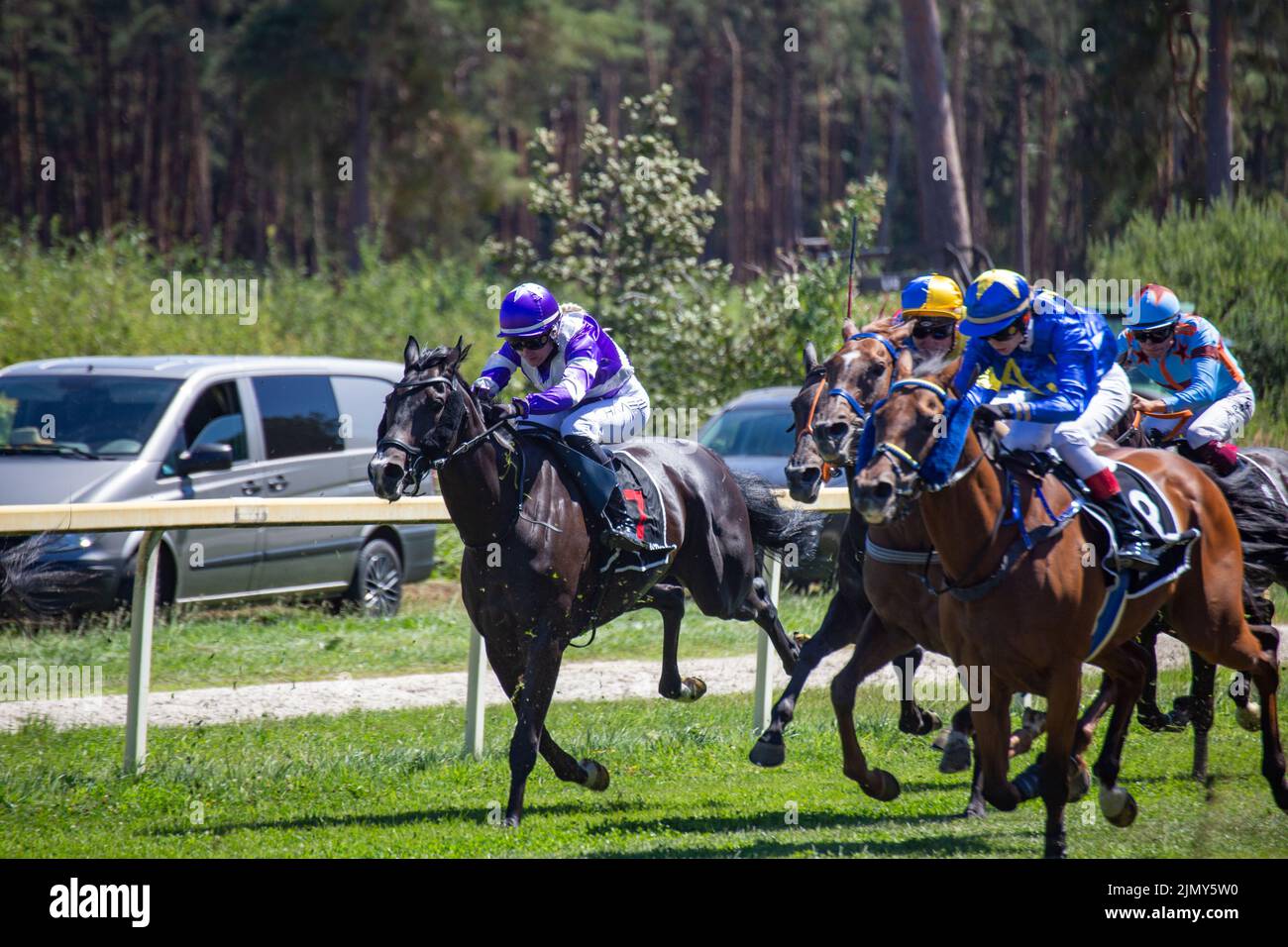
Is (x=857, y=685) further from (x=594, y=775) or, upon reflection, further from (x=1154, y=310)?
(x=1154, y=310)

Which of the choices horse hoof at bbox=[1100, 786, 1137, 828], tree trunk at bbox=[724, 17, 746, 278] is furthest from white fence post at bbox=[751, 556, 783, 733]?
tree trunk at bbox=[724, 17, 746, 278]

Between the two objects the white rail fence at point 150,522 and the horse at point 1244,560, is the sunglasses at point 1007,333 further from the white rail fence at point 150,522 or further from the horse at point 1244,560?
the white rail fence at point 150,522

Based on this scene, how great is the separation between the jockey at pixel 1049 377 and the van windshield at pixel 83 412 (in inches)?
266

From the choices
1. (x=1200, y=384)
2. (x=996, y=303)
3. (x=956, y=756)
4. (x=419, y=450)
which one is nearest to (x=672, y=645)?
(x=956, y=756)

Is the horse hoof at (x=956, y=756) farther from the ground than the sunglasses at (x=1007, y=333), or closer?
closer

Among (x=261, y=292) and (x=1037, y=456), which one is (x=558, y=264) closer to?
(x=261, y=292)

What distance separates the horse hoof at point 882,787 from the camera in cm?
656

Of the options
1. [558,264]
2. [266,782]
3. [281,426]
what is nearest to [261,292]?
[558,264]

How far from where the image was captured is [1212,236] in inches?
875

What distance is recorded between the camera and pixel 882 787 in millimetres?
6574

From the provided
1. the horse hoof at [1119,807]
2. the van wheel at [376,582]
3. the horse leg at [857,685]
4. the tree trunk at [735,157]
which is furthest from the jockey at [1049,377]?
the tree trunk at [735,157]

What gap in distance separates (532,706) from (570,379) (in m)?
1.55

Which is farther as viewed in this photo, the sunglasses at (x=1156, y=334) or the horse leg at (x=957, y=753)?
the sunglasses at (x=1156, y=334)
